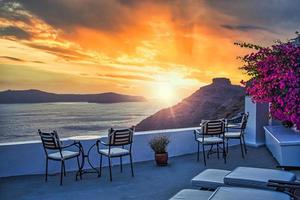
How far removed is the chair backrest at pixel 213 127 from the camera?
6906mm

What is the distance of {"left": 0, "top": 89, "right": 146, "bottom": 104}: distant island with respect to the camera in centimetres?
1548

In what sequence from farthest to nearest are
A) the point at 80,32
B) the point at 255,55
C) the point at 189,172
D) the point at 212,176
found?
the point at 80,32, the point at 189,172, the point at 255,55, the point at 212,176

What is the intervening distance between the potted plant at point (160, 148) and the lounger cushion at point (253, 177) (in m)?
3.06

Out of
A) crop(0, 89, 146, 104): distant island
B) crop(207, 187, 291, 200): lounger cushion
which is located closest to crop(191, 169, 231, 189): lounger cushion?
crop(207, 187, 291, 200): lounger cushion

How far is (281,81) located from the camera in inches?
151

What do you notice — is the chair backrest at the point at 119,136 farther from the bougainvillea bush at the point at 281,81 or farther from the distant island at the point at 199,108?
the distant island at the point at 199,108

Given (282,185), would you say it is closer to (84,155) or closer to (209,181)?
(209,181)

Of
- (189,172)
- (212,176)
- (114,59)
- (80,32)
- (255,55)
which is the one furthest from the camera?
(114,59)

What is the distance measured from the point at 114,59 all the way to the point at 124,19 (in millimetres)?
4478

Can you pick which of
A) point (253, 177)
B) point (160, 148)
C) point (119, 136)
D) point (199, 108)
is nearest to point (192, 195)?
point (253, 177)

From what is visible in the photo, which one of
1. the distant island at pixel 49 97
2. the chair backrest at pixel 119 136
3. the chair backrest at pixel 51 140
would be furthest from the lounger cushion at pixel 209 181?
the distant island at pixel 49 97

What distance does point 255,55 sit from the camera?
444 centimetres

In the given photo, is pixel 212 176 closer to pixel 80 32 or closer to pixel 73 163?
pixel 73 163

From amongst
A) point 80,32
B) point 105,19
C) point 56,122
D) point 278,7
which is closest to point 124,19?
point 105,19
